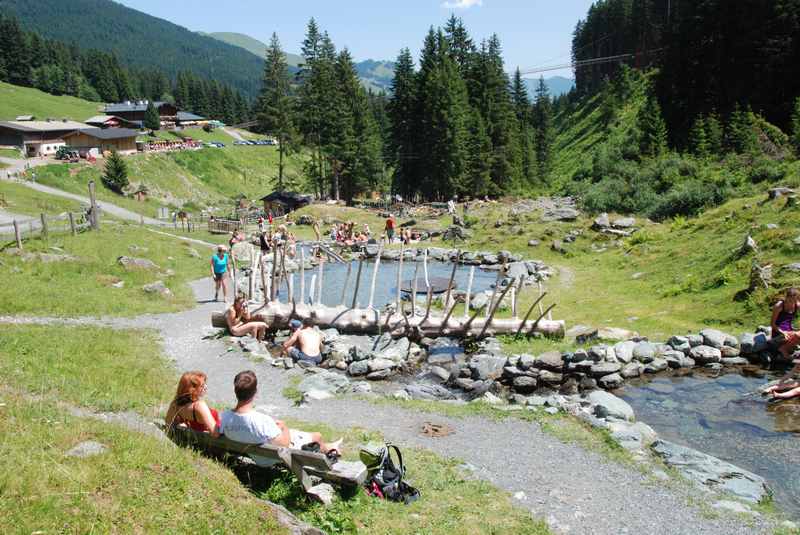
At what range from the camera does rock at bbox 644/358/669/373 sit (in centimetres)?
1509

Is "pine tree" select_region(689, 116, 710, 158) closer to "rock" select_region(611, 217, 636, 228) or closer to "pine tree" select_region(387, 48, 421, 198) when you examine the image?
"rock" select_region(611, 217, 636, 228)

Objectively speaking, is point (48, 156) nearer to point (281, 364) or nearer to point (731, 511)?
point (281, 364)

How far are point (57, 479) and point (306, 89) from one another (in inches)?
2464

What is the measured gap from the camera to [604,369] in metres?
14.7

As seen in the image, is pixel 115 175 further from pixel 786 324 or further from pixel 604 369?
pixel 786 324

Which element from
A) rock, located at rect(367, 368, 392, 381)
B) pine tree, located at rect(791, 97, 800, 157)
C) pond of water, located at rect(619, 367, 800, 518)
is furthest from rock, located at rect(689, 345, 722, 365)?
pine tree, located at rect(791, 97, 800, 157)

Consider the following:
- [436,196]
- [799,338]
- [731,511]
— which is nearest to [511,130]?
[436,196]

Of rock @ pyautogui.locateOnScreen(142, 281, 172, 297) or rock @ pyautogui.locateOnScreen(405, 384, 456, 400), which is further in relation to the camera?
rock @ pyautogui.locateOnScreen(142, 281, 172, 297)

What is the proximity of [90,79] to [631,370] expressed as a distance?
173m

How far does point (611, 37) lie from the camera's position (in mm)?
118250

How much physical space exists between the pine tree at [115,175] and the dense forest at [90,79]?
265 ft

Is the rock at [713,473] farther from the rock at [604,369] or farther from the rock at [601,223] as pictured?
the rock at [601,223]

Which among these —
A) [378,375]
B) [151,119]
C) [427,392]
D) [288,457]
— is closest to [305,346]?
[378,375]

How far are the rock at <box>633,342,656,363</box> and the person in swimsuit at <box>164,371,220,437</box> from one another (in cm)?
1170
